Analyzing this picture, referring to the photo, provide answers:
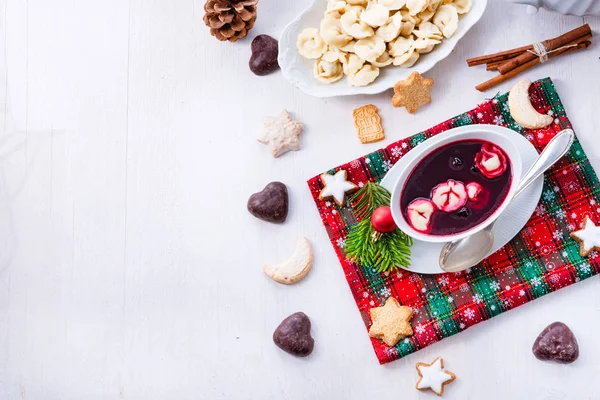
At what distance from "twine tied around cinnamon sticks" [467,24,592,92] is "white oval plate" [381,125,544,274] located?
13 cm

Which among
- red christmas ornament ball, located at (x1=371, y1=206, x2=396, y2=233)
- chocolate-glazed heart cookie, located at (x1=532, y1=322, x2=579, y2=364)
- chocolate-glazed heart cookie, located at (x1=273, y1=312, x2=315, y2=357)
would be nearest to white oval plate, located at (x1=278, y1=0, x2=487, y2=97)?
red christmas ornament ball, located at (x1=371, y1=206, x2=396, y2=233)

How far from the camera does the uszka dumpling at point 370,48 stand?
1318 mm

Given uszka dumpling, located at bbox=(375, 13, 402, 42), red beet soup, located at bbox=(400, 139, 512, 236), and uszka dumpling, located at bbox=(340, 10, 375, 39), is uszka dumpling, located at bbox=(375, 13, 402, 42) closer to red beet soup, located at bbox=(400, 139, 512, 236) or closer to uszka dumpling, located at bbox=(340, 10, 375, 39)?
uszka dumpling, located at bbox=(340, 10, 375, 39)

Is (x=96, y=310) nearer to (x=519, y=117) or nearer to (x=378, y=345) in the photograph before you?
(x=378, y=345)

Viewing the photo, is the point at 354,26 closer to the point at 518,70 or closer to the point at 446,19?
the point at 446,19

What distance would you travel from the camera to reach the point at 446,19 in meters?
1.32

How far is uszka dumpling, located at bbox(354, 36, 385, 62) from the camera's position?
1.32 meters

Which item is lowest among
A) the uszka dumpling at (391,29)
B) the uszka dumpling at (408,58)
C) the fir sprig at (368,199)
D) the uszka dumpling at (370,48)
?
the fir sprig at (368,199)

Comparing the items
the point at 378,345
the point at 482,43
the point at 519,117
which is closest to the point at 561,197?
the point at 519,117

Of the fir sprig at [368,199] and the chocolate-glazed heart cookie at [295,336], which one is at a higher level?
the fir sprig at [368,199]

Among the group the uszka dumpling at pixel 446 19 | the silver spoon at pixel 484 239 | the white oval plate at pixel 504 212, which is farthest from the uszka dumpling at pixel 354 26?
the silver spoon at pixel 484 239

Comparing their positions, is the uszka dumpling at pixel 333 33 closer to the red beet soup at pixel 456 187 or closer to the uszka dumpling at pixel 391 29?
the uszka dumpling at pixel 391 29

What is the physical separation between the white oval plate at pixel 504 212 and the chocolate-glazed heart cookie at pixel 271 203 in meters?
0.20

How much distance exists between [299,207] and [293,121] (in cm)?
17
